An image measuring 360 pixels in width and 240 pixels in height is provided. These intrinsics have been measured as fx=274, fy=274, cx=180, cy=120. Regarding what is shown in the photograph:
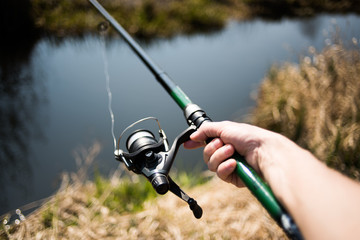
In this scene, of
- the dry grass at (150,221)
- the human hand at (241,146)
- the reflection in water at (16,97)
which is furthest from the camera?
the reflection in water at (16,97)

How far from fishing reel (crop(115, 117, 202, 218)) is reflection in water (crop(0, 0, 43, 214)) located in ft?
6.07

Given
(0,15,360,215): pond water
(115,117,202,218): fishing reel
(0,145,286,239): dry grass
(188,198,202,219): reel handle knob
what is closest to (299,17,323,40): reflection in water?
(0,15,360,215): pond water

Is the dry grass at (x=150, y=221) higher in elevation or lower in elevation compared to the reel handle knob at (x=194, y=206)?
lower

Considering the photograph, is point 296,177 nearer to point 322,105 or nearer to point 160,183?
point 160,183

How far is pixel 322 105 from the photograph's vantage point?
8.87 feet

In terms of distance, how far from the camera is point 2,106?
10.3 feet

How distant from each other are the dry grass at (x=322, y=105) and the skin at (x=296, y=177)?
136 cm

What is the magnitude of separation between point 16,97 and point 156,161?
296 cm

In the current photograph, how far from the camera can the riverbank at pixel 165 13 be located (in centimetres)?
457

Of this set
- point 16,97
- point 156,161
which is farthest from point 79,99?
point 156,161

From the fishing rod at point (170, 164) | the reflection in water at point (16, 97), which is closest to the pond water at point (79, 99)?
the reflection in water at point (16, 97)

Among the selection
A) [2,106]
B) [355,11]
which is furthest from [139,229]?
[355,11]

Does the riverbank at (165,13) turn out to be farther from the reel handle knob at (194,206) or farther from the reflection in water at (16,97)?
the reel handle knob at (194,206)

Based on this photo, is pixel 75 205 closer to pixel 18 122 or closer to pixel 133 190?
pixel 133 190
